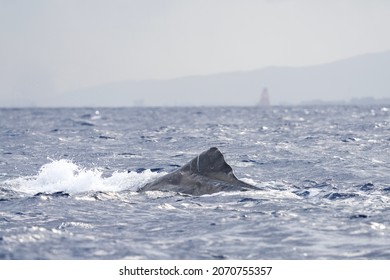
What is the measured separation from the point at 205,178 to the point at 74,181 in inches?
224

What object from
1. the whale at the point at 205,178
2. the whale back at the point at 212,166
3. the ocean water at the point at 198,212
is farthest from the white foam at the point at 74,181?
the whale back at the point at 212,166

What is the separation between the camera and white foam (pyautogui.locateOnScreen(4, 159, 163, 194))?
2331cm

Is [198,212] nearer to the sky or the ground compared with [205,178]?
nearer to the ground

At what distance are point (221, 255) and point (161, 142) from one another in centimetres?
3200

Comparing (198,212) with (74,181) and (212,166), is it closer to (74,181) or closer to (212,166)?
(212,166)

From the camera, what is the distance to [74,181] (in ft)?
81.2

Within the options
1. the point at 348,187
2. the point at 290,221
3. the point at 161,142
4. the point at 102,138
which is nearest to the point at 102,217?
the point at 290,221

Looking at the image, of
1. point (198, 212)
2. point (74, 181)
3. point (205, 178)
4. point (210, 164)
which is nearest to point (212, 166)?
point (210, 164)

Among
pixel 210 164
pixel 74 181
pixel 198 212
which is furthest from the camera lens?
pixel 74 181

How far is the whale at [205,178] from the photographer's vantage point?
2069 cm

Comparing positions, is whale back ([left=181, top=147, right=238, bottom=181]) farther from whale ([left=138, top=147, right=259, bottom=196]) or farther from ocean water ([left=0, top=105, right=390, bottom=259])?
ocean water ([left=0, top=105, right=390, bottom=259])

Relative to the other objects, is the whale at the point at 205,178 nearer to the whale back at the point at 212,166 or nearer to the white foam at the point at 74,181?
the whale back at the point at 212,166
